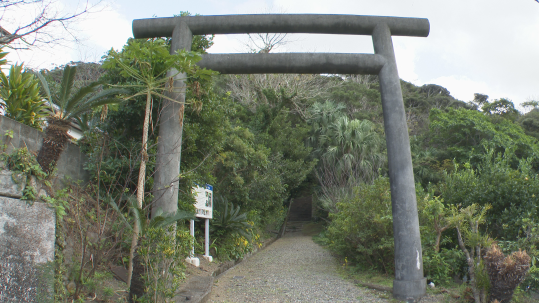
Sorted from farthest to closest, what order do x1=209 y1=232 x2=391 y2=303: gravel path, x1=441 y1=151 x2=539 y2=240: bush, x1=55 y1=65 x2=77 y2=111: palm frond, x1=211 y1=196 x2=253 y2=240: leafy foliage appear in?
1. x1=211 y1=196 x2=253 y2=240: leafy foliage
2. x1=441 y1=151 x2=539 y2=240: bush
3. x1=209 y1=232 x2=391 y2=303: gravel path
4. x1=55 y1=65 x2=77 y2=111: palm frond

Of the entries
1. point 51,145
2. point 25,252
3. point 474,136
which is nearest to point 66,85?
point 51,145

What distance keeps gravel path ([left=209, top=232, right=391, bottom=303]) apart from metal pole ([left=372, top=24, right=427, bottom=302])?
57 centimetres

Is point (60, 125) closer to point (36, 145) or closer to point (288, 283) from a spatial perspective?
point (36, 145)

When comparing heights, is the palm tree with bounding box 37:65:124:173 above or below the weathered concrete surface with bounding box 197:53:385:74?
below

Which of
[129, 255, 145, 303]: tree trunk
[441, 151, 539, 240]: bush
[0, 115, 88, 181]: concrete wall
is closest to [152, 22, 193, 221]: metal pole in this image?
[129, 255, 145, 303]: tree trunk

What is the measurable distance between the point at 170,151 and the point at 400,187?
3774mm

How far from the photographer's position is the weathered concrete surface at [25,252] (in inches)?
163

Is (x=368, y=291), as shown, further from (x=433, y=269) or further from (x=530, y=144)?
(x=530, y=144)

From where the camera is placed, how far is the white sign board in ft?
31.1

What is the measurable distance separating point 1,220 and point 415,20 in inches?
271

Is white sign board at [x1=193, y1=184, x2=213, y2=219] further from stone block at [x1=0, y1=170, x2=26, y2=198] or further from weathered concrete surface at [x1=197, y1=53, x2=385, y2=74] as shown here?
stone block at [x1=0, y1=170, x2=26, y2=198]

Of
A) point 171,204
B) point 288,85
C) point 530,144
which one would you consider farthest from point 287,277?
point 530,144

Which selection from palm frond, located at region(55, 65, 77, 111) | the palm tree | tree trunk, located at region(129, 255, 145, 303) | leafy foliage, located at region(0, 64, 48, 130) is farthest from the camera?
leafy foliage, located at region(0, 64, 48, 130)

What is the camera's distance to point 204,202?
32.2ft
